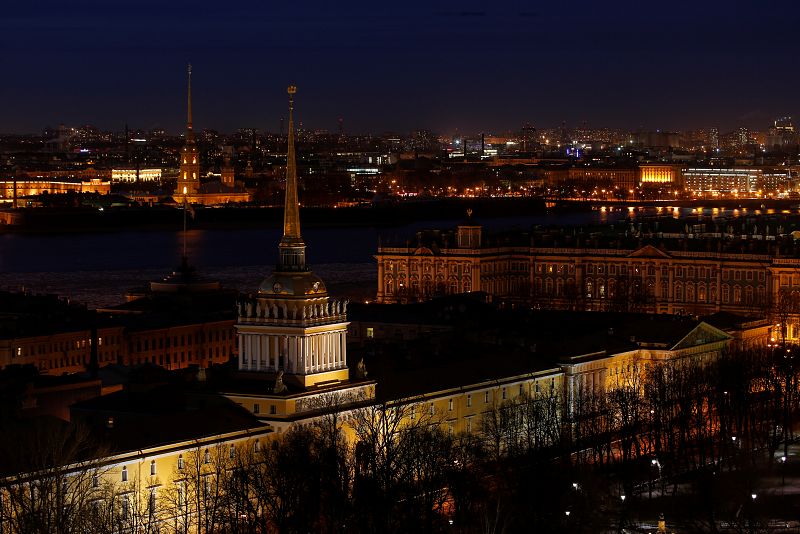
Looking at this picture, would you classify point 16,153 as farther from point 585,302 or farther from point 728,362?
point 728,362

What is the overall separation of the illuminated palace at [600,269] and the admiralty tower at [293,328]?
25927 millimetres

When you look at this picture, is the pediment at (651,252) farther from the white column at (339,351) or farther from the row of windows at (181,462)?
the row of windows at (181,462)

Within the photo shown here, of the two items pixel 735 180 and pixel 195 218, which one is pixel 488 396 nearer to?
pixel 195 218

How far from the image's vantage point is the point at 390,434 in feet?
74.9

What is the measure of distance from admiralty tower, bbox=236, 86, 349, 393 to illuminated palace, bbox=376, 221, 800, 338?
25.9 m

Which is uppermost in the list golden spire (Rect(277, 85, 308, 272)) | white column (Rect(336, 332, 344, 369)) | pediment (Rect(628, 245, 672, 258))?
golden spire (Rect(277, 85, 308, 272))

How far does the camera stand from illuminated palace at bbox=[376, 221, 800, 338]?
163 feet

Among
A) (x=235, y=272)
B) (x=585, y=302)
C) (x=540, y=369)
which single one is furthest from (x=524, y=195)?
(x=540, y=369)

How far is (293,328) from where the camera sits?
904 inches

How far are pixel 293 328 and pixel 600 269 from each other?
3101 cm

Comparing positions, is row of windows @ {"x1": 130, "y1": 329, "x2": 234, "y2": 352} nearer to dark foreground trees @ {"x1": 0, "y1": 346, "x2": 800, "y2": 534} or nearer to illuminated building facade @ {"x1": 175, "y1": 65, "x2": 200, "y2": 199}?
dark foreground trees @ {"x1": 0, "y1": 346, "x2": 800, "y2": 534}

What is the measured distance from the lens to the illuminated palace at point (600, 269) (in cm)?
4962

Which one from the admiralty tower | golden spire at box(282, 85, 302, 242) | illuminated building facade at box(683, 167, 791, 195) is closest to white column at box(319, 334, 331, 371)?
the admiralty tower

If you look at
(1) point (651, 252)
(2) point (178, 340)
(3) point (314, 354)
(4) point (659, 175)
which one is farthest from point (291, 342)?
(4) point (659, 175)
